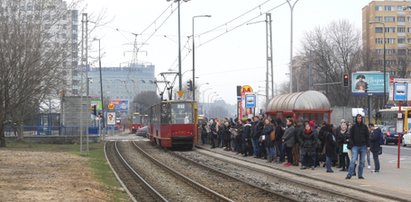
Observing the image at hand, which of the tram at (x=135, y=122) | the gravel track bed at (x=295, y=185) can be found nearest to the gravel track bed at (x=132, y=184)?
the gravel track bed at (x=295, y=185)

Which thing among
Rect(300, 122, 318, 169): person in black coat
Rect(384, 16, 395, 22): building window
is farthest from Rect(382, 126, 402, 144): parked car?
Rect(384, 16, 395, 22): building window

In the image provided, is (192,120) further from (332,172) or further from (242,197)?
(242,197)

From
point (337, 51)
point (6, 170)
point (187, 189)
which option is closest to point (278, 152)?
point (187, 189)

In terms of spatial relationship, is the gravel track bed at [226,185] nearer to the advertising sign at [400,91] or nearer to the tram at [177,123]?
the advertising sign at [400,91]

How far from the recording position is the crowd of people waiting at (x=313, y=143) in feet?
59.5

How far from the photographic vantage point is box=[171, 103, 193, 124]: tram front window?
36781mm

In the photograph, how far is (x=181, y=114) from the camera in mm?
37031

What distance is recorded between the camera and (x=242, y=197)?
49.5 feet

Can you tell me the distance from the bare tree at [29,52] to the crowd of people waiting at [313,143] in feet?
46.5

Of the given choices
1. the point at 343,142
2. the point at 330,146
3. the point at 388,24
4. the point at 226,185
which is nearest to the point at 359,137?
the point at 330,146

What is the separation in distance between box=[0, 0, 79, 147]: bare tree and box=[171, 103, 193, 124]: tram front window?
7973mm

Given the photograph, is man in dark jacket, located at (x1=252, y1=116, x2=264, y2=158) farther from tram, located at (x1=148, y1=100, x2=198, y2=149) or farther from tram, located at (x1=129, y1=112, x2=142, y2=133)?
tram, located at (x1=129, y1=112, x2=142, y2=133)

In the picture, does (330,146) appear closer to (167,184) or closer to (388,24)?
(167,184)

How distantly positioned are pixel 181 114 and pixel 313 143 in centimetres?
1603
